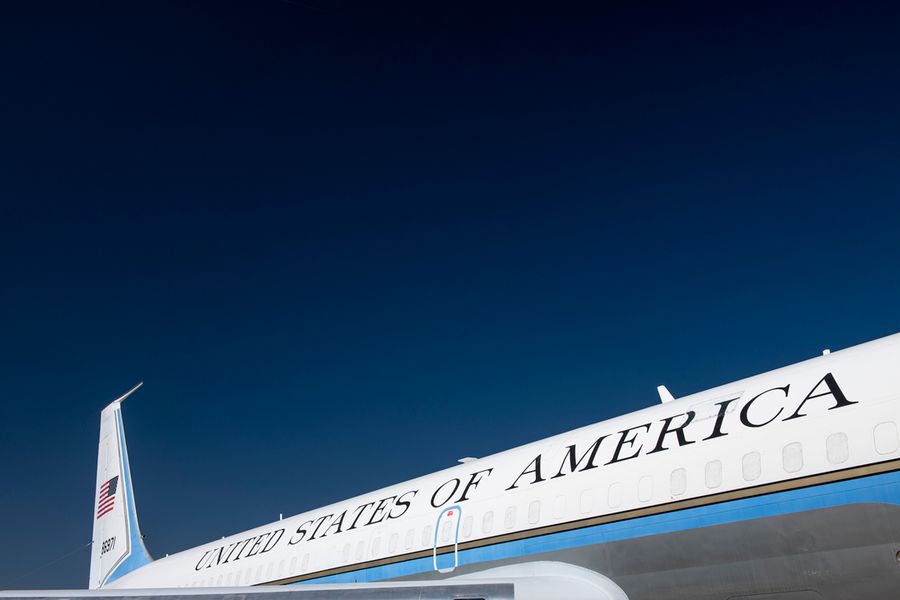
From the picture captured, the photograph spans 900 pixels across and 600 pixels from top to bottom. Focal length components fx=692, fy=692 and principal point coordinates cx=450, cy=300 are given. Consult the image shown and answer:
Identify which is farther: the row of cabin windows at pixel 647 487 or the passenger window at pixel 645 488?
the passenger window at pixel 645 488

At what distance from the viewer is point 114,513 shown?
82.4 feet

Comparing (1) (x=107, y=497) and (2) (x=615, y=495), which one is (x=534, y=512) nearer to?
(2) (x=615, y=495)

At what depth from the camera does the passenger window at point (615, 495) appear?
358 inches

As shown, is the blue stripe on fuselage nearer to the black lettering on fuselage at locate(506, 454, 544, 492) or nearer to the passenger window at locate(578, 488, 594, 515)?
the passenger window at locate(578, 488, 594, 515)

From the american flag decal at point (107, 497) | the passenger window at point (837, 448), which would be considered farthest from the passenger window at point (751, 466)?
the american flag decal at point (107, 497)

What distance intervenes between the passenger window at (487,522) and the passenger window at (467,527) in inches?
11.6

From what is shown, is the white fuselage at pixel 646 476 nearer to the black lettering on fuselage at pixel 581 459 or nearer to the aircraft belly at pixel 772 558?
the black lettering on fuselage at pixel 581 459

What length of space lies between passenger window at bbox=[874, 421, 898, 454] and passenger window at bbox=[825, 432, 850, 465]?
29cm

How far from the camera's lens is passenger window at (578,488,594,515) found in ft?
31.1

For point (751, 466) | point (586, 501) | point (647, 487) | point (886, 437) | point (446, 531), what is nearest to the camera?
point (886, 437)

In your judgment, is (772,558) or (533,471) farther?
(533,471)

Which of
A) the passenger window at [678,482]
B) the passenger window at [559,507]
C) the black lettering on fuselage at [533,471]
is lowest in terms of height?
the passenger window at [678,482]

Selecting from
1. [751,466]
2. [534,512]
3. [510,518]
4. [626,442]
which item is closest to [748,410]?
[751,466]

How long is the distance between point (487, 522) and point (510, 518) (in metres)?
0.54
